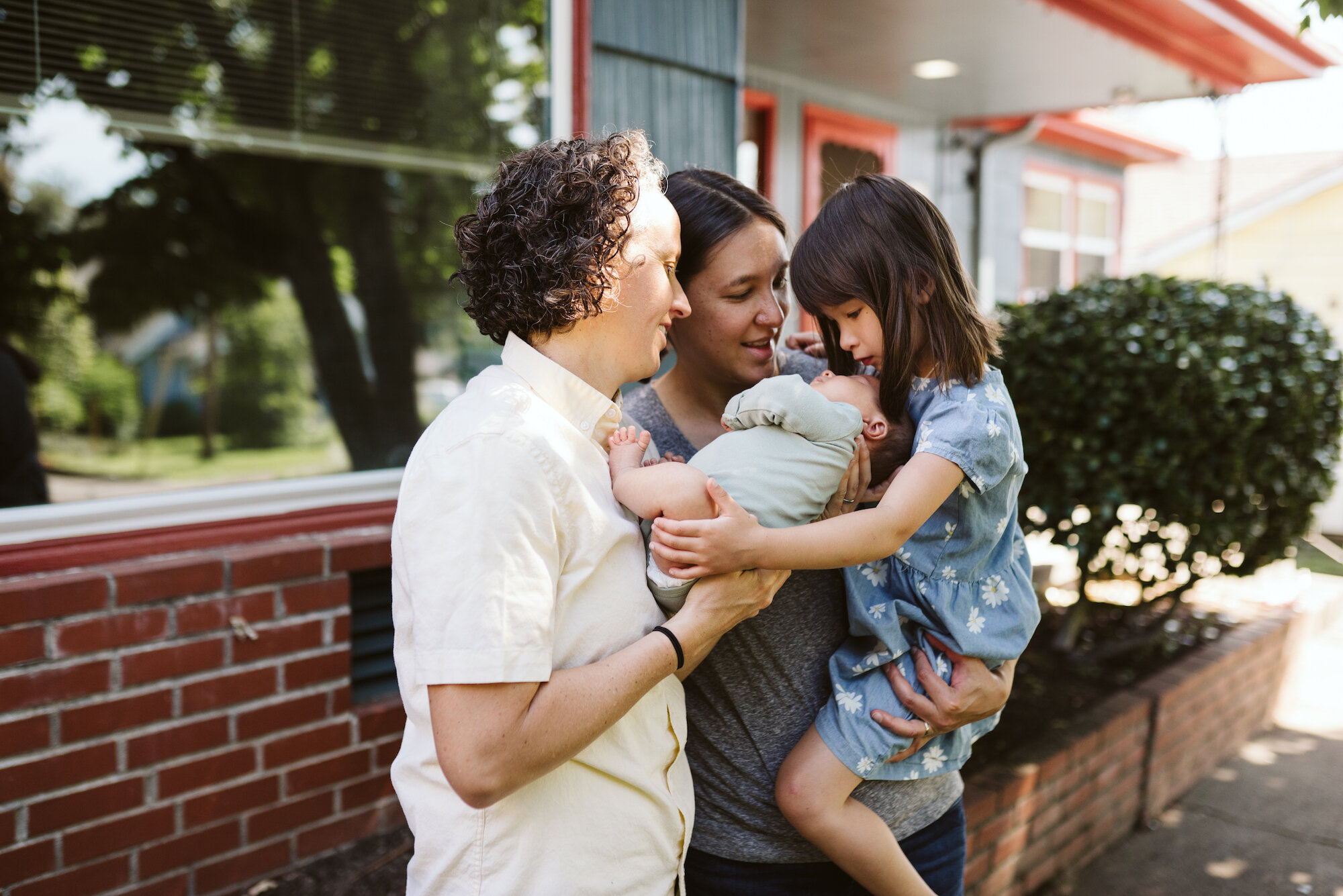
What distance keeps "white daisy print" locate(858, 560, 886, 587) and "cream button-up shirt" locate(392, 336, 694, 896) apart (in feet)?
1.64

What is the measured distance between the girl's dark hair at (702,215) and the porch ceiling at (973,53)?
377 centimetres

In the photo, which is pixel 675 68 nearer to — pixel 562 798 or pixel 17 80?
pixel 17 80

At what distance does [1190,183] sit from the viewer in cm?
2073

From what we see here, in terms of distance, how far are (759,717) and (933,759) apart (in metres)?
0.37

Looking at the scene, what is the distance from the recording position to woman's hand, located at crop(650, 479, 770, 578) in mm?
1308

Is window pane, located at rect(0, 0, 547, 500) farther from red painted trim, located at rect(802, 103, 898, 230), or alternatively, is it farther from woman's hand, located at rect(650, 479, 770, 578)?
red painted trim, located at rect(802, 103, 898, 230)

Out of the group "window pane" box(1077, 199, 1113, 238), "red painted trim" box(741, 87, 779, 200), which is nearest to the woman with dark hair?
"red painted trim" box(741, 87, 779, 200)

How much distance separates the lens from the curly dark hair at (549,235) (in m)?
1.30

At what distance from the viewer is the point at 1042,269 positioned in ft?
35.1

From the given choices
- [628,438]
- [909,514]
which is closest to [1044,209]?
[909,514]

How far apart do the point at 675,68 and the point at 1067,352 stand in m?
2.01

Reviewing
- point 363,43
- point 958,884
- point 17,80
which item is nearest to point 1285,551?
point 958,884

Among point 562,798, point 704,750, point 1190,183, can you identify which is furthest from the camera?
point 1190,183

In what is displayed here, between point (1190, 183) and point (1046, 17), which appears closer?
point (1046, 17)
